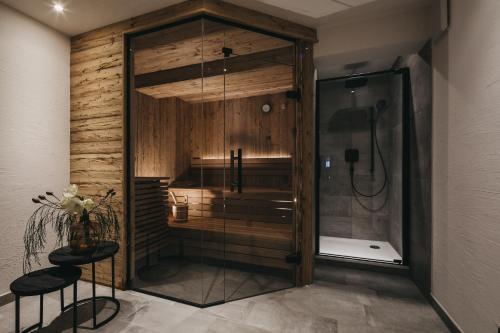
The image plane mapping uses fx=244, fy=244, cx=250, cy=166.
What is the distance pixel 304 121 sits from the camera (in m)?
2.54

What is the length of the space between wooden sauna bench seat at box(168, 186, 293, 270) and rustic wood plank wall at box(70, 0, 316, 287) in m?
0.95

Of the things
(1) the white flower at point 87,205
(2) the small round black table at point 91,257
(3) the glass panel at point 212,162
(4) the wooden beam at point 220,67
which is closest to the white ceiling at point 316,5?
(4) the wooden beam at point 220,67

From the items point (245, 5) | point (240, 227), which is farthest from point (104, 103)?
point (240, 227)

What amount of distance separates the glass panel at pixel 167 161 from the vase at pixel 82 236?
2.08ft

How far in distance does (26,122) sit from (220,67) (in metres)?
2.22

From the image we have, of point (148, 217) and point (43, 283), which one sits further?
point (148, 217)

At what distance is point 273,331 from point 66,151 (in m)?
2.74

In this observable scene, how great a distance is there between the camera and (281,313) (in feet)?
6.68

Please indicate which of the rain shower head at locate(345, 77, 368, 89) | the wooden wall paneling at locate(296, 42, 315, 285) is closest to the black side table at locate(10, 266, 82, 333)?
the wooden wall paneling at locate(296, 42, 315, 285)

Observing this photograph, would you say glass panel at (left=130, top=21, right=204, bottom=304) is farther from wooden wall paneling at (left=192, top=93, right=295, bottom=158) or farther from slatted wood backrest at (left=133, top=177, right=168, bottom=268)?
wooden wall paneling at (left=192, top=93, right=295, bottom=158)

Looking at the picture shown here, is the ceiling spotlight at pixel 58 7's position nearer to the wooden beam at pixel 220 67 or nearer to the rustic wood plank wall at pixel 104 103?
the rustic wood plank wall at pixel 104 103

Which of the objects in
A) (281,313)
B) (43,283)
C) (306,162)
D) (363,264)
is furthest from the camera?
(363,264)

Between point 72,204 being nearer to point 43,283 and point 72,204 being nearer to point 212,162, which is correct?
point 43,283

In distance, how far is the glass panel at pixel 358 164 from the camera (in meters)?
3.59
